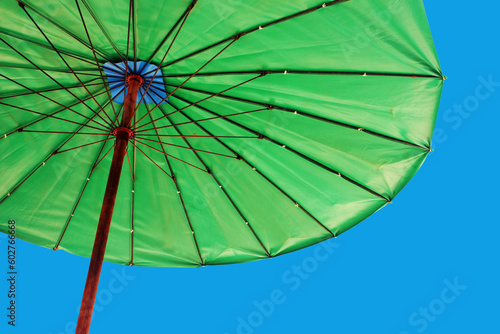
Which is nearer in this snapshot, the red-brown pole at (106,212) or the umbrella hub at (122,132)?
the red-brown pole at (106,212)

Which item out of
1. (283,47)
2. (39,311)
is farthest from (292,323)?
(283,47)

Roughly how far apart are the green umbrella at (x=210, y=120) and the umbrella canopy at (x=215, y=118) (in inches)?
0.9

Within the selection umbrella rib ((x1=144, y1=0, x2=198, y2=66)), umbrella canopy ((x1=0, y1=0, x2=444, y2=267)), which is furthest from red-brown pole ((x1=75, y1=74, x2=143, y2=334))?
umbrella rib ((x1=144, y1=0, x2=198, y2=66))

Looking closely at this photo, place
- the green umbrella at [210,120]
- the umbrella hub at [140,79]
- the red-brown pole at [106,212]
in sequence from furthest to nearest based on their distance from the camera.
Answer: the umbrella hub at [140,79], the green umbrella at [210,120], the red-brown pole at [106,212]

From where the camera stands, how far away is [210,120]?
7.51 m

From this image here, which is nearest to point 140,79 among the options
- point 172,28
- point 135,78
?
point 135,78

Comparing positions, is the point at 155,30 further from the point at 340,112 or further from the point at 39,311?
the point at 39,311

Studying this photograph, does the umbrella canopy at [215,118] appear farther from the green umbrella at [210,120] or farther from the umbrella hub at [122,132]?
the umbrella hub at [122,132]

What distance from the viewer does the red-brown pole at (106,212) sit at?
5.18m

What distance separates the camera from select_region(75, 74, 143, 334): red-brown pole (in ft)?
17.0

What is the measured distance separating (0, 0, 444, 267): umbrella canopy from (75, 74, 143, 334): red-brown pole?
20 centimetres

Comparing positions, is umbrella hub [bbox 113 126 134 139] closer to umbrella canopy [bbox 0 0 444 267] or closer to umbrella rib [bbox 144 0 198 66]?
umbrella canopy [bbox 0 0 444 267]

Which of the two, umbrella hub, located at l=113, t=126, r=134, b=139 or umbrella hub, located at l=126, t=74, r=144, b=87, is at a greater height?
umbrella hub, located at l=126, t=74, r=144, b=87

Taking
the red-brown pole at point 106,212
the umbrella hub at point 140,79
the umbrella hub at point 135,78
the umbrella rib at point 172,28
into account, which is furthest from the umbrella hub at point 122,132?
the umbrella rib at point 172,28
